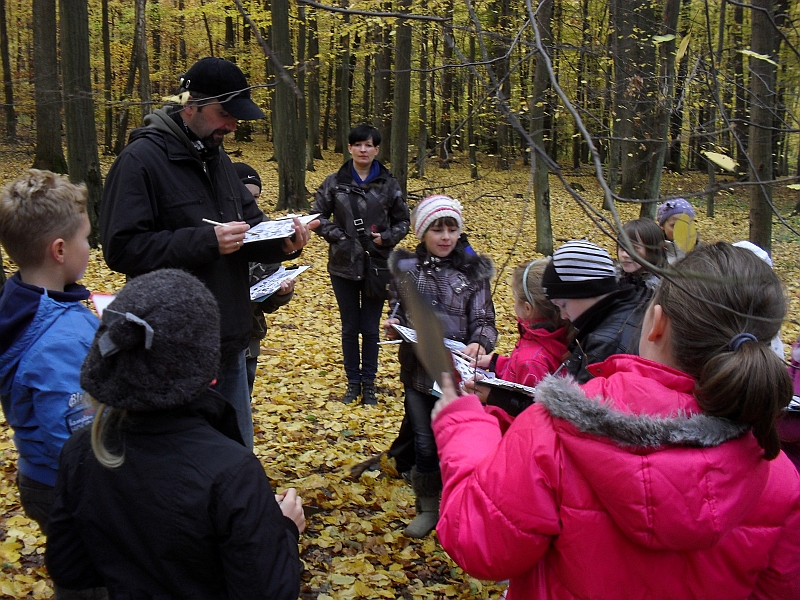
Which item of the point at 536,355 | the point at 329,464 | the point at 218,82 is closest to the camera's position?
the point at 536,355

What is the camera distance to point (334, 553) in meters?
3.92

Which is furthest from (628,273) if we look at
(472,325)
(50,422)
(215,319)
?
(50,422)

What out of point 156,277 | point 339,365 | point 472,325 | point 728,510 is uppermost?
point 156,277

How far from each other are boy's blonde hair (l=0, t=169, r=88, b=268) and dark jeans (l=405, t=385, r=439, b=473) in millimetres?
2141

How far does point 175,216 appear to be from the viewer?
123 inches

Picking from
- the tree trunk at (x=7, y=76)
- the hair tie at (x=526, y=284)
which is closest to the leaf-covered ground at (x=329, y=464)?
the hair tie at (x=526, y=284)

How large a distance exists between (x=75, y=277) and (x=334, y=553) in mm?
2308

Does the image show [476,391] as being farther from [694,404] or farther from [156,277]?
[156,277]

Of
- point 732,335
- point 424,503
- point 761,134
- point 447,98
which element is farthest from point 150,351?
point 447,98

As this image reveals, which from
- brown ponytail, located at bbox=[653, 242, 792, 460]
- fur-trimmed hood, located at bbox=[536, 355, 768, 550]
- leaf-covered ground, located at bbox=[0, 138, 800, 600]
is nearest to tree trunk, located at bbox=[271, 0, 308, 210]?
leaf-covered ground, located at bbox=[0, 138, 800, 600]

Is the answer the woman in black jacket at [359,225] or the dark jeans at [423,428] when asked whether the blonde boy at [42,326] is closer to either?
the dark jeans at [423,428]

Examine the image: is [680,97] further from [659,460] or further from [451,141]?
[659,460]

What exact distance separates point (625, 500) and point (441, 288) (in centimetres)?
247

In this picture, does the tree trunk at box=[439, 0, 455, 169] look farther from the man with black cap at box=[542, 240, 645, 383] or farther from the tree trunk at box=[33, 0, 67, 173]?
the tree trunk at box=[33, 0, 67, 173]
